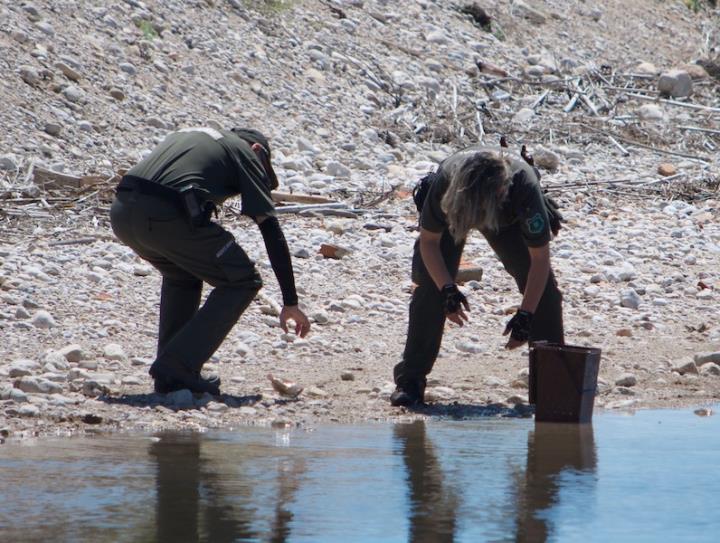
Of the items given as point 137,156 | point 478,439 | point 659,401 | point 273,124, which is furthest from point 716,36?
point 478,439

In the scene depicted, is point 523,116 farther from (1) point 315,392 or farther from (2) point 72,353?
(2) point 72,353

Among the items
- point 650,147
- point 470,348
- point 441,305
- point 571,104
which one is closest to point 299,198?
point 470,348

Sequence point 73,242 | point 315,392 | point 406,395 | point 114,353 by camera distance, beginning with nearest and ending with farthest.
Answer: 1. point 406,395
2. point 315,392
3. point 114,353
4. point 73,242

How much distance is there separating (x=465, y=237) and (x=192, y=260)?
113 centimetres

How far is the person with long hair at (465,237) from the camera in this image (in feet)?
16.7

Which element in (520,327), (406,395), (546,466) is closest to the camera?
(546,466)

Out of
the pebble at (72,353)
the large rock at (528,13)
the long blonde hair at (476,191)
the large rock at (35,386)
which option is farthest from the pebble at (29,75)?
the large rock at (528,13)

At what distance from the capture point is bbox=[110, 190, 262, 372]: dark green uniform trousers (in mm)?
5363

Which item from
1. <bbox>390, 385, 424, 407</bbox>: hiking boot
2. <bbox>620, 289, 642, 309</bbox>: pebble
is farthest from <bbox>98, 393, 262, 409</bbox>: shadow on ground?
<bbox>620, 289, 642, 309</bbox>: pebble

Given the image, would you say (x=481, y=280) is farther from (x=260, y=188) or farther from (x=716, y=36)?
(x=716, y=36)

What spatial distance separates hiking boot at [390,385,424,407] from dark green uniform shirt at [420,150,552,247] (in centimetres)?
87

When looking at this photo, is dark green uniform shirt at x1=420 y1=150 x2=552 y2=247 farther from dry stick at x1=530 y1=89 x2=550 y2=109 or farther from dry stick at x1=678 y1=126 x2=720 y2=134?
dry stick at x1=678 y1=126 x2=720 y2=134

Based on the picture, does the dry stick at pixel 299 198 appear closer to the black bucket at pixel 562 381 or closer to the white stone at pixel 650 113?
the black bucket at pixel 562 381

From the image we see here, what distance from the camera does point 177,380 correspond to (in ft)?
18.4
